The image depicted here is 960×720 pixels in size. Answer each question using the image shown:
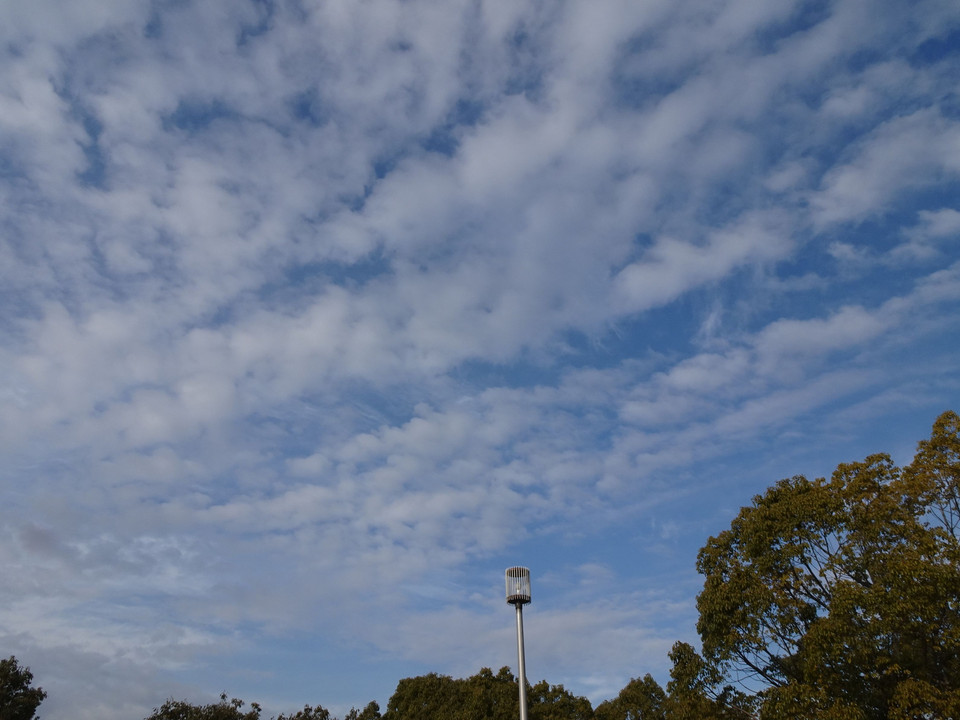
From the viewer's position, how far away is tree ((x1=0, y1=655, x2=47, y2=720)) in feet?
128

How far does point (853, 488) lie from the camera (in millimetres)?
18375

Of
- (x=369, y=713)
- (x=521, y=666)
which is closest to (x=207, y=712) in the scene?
(x=369, y=713)

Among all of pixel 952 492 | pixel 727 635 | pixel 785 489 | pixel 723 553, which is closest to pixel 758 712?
pixel 727 635

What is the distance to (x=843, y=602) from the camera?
1638cm

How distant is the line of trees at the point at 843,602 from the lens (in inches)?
611

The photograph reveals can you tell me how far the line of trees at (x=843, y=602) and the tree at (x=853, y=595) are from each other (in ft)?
0.09

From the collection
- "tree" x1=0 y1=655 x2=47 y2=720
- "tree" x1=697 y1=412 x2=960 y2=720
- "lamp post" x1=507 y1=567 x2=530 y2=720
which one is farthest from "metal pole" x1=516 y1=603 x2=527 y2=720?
"tree" x1=0 y1=655 x2=47 y2=720

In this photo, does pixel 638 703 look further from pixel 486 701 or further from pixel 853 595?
pixel 853 595

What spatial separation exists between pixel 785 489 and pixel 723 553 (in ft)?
8.73

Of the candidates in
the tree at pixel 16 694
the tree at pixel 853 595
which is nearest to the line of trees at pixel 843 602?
the tree at pixel 853 595

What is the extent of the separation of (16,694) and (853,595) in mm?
44006

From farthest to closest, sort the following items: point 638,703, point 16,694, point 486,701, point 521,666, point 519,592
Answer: point 16,694, point 486,701, point 638,703, point 519,592, point 521,666

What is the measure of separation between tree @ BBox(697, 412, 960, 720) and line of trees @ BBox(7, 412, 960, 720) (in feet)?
0.09

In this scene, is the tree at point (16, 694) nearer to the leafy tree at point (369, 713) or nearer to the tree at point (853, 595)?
the leafy tree at point (369, 713)
